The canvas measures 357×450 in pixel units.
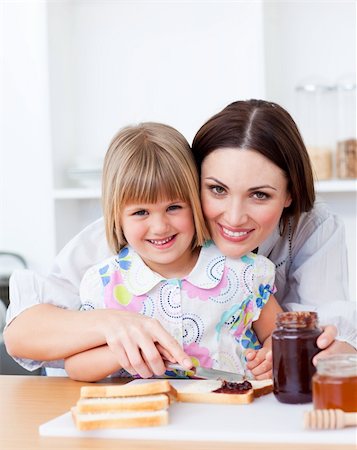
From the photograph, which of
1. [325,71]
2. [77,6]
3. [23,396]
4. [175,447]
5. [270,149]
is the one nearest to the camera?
[175,447]

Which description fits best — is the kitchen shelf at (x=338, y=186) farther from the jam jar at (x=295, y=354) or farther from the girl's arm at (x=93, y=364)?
the jam jar at (x=295, y=354)

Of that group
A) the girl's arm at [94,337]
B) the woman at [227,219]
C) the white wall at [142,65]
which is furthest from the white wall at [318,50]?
the girl's arm at [94,337]

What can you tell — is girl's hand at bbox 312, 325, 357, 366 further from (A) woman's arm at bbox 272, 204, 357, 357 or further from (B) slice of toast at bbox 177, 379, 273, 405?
(A) woman's arm at bbox 272, 204, 357, 357

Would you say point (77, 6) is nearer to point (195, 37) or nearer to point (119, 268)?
point (195, 37)

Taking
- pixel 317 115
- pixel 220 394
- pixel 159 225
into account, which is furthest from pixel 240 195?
pixel 317 115

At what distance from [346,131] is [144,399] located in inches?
87.1

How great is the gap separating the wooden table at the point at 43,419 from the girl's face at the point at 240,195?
0.40 m

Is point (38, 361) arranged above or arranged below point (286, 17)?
below

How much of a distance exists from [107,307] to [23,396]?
10.8 inches

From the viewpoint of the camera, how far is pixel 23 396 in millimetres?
1485

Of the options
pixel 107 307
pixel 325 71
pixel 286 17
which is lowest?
pixel 107 307

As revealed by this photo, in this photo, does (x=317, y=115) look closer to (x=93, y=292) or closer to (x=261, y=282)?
(x=261, y=282)

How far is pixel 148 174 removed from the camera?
1.59m

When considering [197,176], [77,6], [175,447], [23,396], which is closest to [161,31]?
[77,6]
